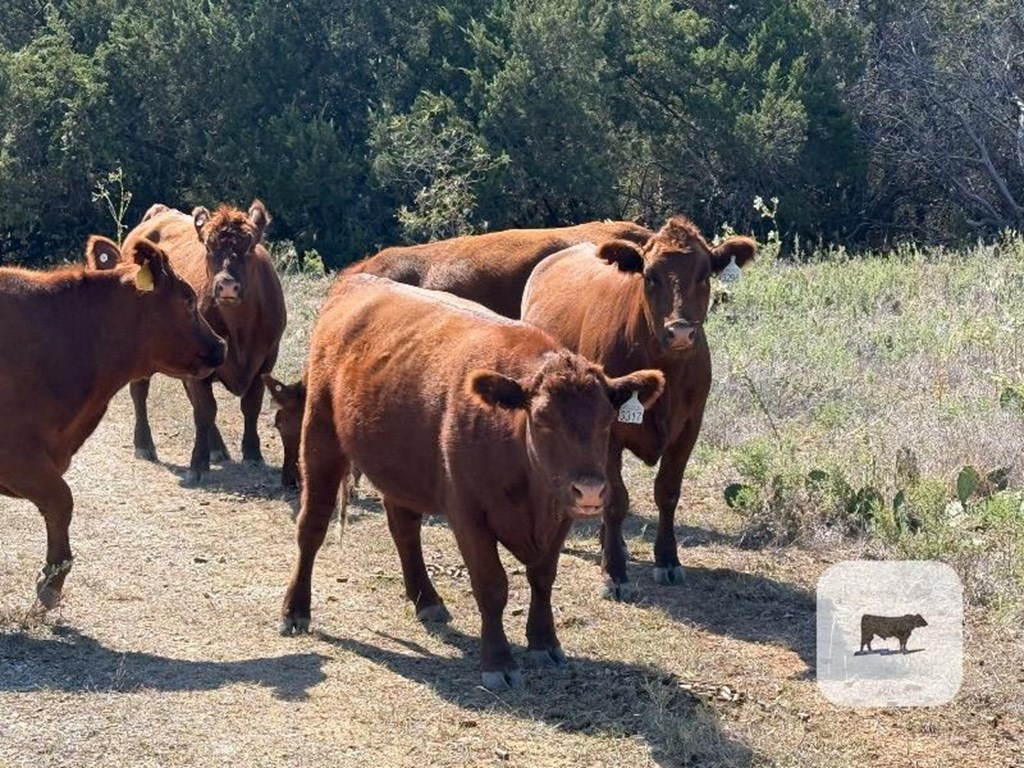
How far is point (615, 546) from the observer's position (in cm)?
843

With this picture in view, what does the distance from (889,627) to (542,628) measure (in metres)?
1.66

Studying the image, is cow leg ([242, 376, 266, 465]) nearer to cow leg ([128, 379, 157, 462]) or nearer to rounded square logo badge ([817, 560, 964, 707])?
cow leg ([128, 379, 157, 462])

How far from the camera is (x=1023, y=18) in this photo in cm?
2466

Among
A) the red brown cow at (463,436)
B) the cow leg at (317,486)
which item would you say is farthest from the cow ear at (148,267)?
the cow leg at (317,486)

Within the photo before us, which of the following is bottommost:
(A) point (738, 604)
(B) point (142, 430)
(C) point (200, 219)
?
(A) point (738, 604)

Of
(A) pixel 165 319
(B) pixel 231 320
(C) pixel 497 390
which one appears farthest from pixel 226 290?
(C) pixel 497 390

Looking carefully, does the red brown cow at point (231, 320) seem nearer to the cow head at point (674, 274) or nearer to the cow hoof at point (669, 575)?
the cow head at point (674, 274)

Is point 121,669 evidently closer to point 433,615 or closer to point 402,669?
point 402,669

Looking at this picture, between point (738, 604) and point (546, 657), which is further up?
point (738, 604)

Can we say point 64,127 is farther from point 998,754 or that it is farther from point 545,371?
point 998,754

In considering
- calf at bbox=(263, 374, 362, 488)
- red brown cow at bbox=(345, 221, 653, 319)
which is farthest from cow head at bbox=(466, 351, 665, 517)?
red brown cow at bbox=(345, 221, 653, 319)

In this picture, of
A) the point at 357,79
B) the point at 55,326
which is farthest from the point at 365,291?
the point at 357,79

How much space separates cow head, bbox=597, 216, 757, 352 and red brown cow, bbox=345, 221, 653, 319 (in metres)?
3.01

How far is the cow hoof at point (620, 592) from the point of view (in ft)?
27.6
